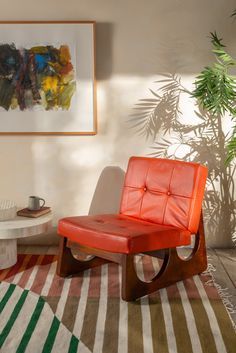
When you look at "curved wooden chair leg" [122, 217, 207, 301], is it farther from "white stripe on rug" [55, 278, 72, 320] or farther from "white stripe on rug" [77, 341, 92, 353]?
"white stripe on rug" [77, 341, 92, 353]

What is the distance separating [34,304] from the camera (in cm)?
242

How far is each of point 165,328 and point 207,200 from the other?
5.03 ft

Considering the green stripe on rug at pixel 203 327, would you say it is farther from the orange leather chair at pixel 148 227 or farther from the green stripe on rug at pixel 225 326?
the orange leather chair at pixel 148 227

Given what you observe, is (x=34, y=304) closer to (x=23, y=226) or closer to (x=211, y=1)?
(x=23, y=226)

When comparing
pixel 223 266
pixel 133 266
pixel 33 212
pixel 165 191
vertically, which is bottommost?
pixel 223 266

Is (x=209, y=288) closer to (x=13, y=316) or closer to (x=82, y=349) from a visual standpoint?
(x=82, y=349)

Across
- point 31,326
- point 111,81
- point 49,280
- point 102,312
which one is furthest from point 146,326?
point 111,81

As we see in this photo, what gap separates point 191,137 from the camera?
346 centimetres

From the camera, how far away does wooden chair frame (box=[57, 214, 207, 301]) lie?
2.45 meters

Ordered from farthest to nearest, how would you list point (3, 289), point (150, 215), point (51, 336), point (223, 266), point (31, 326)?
point (223, 266), point (150, 215), point (3, 289), point (31, 326), point (51, 336)

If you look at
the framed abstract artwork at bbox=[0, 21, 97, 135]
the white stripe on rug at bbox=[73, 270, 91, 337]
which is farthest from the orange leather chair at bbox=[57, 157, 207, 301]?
the framed abstract artwork at bbox=[0, 21, 97, 135]

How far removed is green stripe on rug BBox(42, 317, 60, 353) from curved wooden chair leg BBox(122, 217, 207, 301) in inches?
17.4

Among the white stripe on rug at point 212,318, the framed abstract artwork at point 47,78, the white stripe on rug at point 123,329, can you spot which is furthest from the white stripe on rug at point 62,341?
the framed abstract artwork at point 47,78

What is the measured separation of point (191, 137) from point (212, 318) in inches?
62.9
